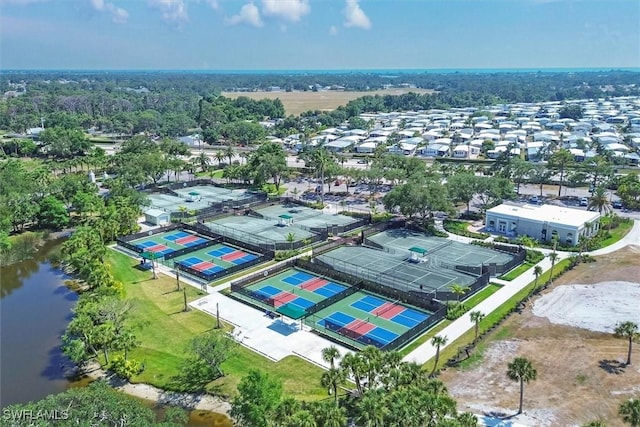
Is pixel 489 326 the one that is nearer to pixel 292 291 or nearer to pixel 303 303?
pixel 303 303

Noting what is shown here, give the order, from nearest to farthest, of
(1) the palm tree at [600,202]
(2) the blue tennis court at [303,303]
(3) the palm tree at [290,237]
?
1. (2) the blue tennis court at [303,303]
2. (3) the palm tree at [290,237]
3. (1) the palm tree at [600,202]

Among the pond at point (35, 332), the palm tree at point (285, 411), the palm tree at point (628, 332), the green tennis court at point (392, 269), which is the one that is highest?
the palm tree at point (285, 411)

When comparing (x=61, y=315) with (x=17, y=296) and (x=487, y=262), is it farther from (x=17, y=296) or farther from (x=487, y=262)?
(x=487, y=262)

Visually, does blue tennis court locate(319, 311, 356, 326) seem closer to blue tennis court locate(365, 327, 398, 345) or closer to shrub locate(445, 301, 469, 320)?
blue tennis court locate(365, 327, 398, 345)

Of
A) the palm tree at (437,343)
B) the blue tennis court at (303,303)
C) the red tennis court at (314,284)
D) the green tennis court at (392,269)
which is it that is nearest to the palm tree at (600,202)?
the green tennis court at (392,269)

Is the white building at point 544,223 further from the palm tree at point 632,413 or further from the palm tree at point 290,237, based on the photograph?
the palm tree at point 632,413

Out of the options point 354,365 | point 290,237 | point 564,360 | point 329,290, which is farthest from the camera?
point 290,237

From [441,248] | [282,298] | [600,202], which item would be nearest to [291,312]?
[282,298]
